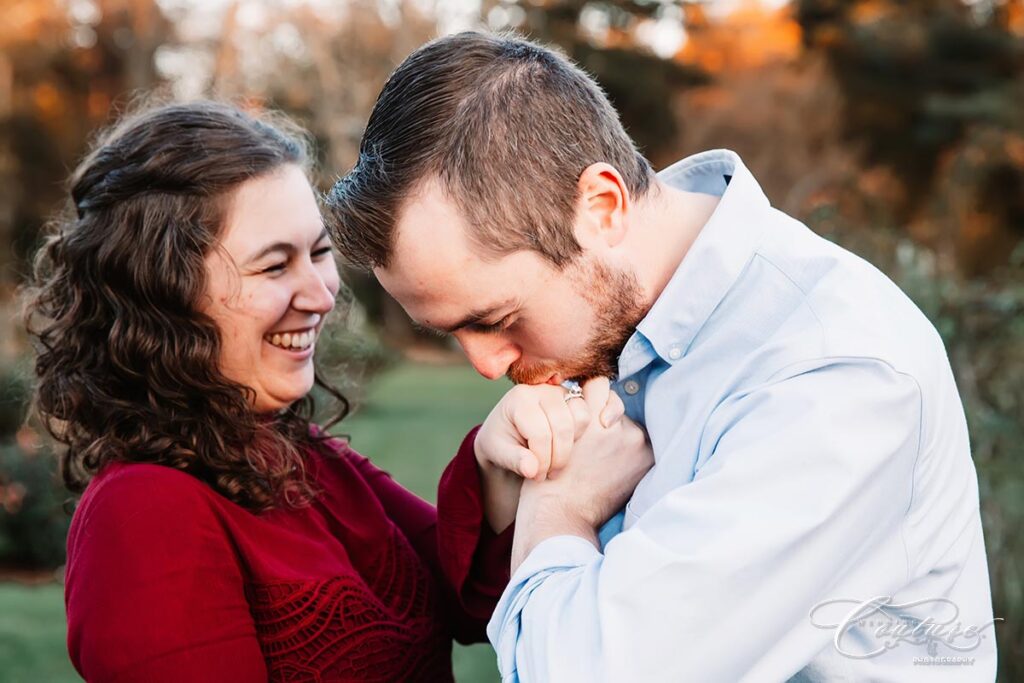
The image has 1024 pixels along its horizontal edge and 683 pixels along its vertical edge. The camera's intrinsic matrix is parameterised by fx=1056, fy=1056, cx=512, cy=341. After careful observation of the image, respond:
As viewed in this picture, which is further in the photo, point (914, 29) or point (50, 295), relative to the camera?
point (914, 29)

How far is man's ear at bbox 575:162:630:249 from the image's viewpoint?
200 centimetres

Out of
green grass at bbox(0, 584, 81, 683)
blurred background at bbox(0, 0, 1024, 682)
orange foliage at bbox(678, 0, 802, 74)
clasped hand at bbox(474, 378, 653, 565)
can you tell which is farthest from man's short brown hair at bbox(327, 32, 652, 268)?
orange foliage at bbox(678, 0, 802, 74)

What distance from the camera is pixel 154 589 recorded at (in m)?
1.98

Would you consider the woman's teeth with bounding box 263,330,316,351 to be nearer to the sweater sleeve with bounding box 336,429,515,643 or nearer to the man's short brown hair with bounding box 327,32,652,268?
the sweater sleeve with bounding box 336,429,515,643

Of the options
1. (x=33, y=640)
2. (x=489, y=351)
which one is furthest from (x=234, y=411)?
(x=33, y=640)

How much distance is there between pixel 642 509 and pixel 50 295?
1.61 metres

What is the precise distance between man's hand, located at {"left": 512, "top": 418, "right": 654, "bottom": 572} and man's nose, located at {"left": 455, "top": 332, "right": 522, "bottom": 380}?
8.3 inches

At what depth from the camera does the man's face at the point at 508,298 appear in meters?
1.96

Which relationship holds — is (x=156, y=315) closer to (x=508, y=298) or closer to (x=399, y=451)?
(x=508, y=298)

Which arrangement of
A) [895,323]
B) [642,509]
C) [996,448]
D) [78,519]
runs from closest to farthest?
[895,323] → [642,509] → [78,519] → [996,448]

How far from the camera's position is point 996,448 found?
13.8ft

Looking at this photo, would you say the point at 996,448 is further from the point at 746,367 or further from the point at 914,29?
the point at 914,29

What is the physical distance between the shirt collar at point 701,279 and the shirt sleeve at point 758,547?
1.06 feet

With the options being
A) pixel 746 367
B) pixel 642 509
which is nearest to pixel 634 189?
pixel 746 367
